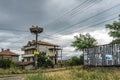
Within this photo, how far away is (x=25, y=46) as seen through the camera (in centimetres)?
9144

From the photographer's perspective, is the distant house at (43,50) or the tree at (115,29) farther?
the distant house at (43,50)

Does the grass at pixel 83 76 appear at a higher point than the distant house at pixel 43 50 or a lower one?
lower

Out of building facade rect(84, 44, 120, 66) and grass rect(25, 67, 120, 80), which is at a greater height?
building facade rect(84, 44, 120, 66)

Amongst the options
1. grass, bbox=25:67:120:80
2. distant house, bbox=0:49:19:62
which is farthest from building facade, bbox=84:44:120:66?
distant house, bbox=0:49:19:62

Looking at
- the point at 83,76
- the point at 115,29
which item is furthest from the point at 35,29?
the point at 83,76

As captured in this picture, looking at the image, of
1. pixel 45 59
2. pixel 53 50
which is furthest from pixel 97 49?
pixel 53 50

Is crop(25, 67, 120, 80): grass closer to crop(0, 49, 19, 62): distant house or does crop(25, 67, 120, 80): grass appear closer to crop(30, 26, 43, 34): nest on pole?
crop(30, 26, 43, 34): nest on pole

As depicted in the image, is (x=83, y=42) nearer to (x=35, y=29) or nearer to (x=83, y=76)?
(x=35, y=29)

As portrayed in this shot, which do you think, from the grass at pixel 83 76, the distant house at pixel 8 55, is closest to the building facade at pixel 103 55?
the grass at pixel 83 76

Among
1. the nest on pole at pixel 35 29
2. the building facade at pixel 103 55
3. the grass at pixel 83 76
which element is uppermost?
the nest on pole at pixel 35 29

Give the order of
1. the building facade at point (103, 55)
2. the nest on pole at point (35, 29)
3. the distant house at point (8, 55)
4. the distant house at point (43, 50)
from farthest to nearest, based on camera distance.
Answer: the distant house at point (8, 55) < the distant house at point (43, 50) < the nest on pole at point (35, 29) < the building facade at point (103, 55)

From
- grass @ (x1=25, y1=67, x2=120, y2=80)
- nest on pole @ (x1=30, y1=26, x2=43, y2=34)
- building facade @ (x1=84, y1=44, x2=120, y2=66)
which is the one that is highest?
nest on pole @ (x1=30, y1=26, x2=43, y2=34)

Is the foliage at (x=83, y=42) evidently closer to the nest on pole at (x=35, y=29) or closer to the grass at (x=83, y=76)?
the nest on pole at (x=35, y=29)

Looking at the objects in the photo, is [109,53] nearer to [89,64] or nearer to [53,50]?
[89,64]
